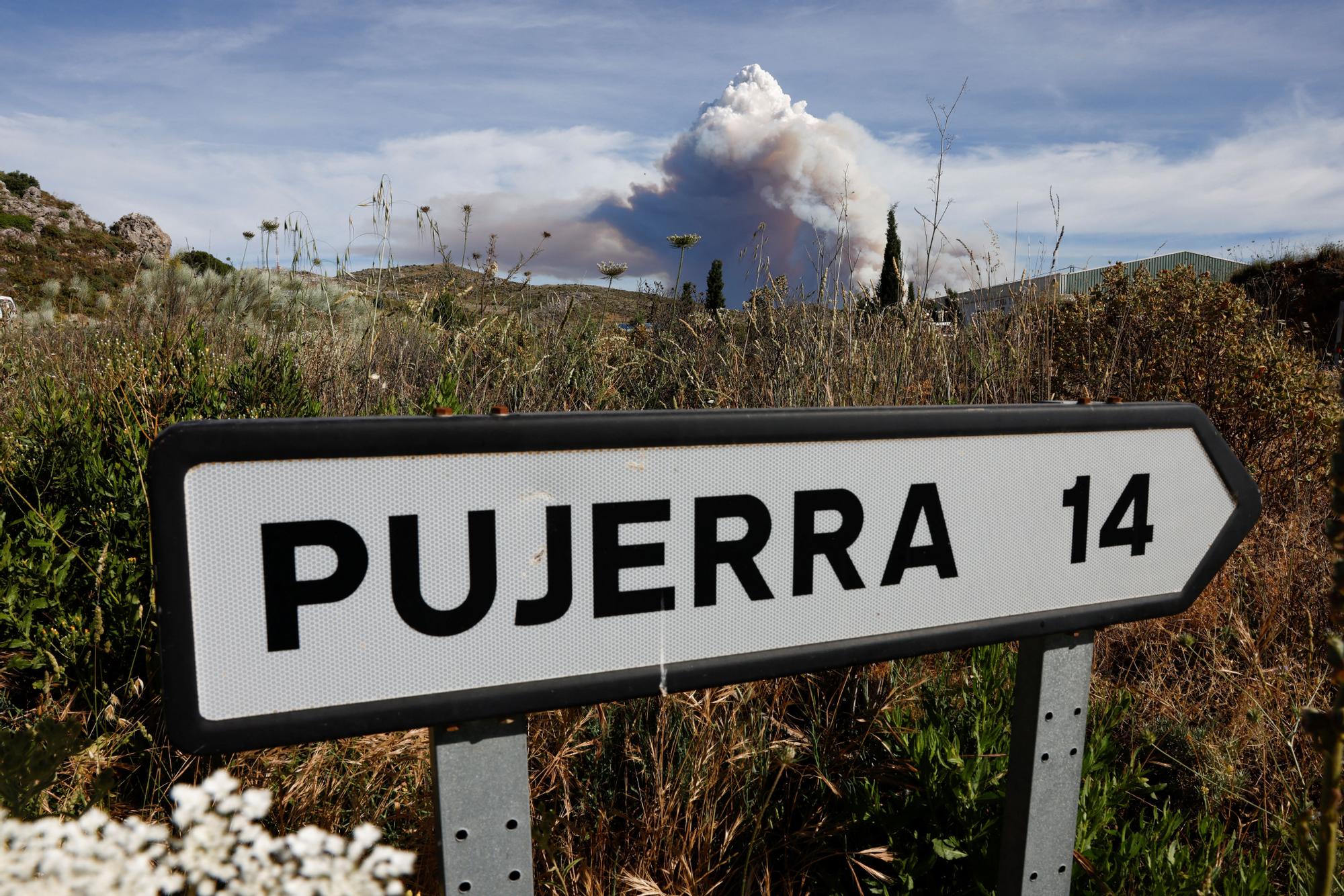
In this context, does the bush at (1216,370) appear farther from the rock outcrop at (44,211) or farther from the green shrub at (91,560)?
the rock outcrop at (44,211)

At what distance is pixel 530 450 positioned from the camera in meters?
0.87

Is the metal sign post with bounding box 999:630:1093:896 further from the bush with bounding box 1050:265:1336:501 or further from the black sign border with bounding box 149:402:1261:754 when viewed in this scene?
the bush with bounding box 1050:265:1336:501

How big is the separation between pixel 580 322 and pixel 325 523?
161 inches

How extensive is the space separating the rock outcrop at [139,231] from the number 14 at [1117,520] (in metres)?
40.8

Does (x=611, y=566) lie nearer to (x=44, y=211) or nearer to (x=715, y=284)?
(x=715, y=284)

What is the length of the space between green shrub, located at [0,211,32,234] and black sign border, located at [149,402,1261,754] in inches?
1534

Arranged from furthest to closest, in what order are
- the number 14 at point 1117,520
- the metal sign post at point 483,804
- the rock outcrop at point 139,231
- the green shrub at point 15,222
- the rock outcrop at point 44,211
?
the rock outcrop at point 139,231 → the rock outcrop at point 44,211 → the green shrub at point 15,222 → the number 14 at point 1117,520 → the metal sign post at point 483,804

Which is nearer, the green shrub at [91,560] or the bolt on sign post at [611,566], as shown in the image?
the bolt on sign post at [611,566]

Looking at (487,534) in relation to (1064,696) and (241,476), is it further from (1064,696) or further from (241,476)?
(1064,696)

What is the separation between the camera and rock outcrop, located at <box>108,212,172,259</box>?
117ft

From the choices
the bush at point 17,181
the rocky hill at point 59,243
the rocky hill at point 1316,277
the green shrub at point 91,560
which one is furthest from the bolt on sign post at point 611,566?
the bush at point 17,181

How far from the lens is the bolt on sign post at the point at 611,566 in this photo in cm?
80

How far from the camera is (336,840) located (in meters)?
0.61

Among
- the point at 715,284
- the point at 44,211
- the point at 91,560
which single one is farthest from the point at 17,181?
the point at 91,560
